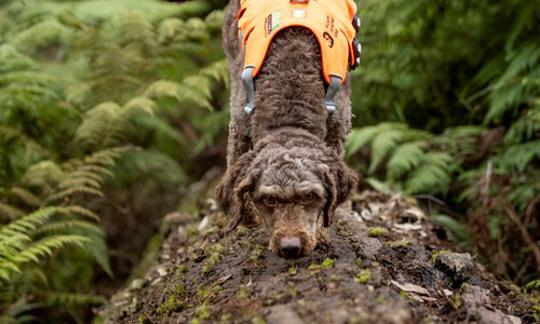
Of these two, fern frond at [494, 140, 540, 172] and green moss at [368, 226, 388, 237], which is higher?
fern frond at [494, 140, 540, 172]

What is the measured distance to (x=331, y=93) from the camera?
4426 millimetres

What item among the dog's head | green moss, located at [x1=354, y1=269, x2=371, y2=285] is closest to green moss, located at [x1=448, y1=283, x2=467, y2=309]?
green moss, located at [x1=354, y1=269, x2=371, y2=285]

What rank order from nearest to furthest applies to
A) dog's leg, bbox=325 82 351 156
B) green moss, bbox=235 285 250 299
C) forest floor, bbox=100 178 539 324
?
forest floor, bbox=100 178 539 324, green moss, bbox=235 285 250 299, dog's leg, bbox=325 82 351 156

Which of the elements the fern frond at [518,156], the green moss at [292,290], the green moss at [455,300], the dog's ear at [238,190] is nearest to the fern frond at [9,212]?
the dog's ear at [238,190]

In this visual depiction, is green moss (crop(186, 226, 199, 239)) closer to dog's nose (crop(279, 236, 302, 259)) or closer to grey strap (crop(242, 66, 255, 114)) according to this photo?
grey strap (crop(242, 66, 255, 114))

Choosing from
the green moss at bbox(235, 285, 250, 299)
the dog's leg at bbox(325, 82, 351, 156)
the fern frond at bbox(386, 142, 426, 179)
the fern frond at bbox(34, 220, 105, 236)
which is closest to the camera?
the green moss at bbox(235, 285, 250, 299)

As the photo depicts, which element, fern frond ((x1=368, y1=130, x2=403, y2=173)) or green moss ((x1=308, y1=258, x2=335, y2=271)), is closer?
green moss ((x1=308, y1=258, x2=335, y2=271))

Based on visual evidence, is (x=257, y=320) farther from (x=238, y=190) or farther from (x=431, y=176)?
(x=431, y=176)

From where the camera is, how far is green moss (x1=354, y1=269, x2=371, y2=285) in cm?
311

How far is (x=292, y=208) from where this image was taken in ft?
12.2

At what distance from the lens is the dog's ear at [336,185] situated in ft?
12.5

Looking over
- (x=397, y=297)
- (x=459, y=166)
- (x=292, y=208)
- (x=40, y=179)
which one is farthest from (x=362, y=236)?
(x=40, y=179)

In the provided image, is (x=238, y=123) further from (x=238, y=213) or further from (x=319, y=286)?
(x=319, y=286)

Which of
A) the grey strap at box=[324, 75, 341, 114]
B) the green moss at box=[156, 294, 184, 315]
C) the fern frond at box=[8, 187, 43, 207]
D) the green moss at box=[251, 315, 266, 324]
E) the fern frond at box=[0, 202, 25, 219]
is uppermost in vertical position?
the grey strap at box=[324, 75, 341, 114]
